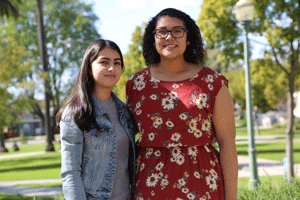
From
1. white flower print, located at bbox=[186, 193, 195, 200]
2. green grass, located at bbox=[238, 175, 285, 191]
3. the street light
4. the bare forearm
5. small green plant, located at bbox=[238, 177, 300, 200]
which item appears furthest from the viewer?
the street light

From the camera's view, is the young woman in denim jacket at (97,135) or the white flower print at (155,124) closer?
the young woman in denim jacket at (97,135)

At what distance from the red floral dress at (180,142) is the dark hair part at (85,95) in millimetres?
379

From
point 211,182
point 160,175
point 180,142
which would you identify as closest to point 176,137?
point 180,142

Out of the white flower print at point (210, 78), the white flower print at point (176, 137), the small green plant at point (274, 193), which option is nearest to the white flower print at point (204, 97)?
the white flower print at point (210, 78)

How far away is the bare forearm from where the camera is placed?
2.19 m

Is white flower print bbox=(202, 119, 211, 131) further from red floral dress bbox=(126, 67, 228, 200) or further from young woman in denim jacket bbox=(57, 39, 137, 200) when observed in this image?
young woman in denim jacket bbox=(57, 39, 137, 200)

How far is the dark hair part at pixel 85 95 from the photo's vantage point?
6.67ft

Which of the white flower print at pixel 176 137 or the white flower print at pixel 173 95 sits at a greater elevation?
the white flower print at pixel 173 95

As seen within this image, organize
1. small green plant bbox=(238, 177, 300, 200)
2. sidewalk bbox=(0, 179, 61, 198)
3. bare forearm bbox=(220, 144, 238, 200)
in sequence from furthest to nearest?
sidewalk bbox=(0, 179, 61, 198), small green plant bbox=(238, 177, 300, 200), bare forearm bbox=(220, 144, 238, 200)

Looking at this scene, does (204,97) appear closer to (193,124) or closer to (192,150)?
(193,124)

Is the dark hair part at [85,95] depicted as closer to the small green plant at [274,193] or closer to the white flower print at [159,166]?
the white flower print at [159,166]

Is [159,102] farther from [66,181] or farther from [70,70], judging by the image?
[70,70]

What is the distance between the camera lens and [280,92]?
3381 cm

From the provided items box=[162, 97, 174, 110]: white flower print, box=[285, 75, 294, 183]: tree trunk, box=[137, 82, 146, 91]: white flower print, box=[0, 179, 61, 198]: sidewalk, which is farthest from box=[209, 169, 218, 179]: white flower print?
box=[0, 179, 61, 198]: sidewalk
